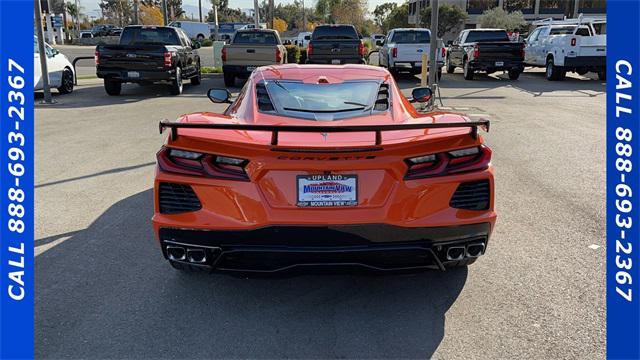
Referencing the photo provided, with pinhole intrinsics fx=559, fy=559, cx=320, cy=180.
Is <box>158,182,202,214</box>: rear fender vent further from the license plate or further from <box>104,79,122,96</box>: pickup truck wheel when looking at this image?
<box>104,79,122,96</box>: pickup truck wheel

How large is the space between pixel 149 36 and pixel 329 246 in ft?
51.0

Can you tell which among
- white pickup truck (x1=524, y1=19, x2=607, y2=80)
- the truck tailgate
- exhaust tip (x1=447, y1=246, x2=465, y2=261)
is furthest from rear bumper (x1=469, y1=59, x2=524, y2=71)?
exhaust tip (x1=447, y1=246, x2=465, y2=261)

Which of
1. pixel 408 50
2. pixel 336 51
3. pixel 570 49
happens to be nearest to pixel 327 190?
pixel 336 51

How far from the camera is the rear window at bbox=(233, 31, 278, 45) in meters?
18.9

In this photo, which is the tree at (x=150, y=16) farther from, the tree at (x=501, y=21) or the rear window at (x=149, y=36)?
the rear window at (x=149, y=36)

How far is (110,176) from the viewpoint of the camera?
7254 millimetres

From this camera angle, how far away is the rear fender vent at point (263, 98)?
4.30m

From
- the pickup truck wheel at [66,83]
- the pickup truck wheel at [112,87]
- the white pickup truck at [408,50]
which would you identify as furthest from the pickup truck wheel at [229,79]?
the white pickup truck at [408,50]

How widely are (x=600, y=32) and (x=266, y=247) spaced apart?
21627 mm

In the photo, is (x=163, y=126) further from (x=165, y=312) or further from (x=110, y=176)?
(x=110, y=176)

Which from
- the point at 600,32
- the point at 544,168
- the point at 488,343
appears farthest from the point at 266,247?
the point at 600,32

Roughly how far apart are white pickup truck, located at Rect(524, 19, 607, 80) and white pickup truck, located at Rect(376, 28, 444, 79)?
4.12 meters

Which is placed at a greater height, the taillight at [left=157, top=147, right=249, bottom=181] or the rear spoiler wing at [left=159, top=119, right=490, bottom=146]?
the rear spoiler wing at [left=159, top=119, right=490, bottom=146]

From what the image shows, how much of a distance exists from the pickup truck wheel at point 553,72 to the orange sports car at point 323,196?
61.2ft
